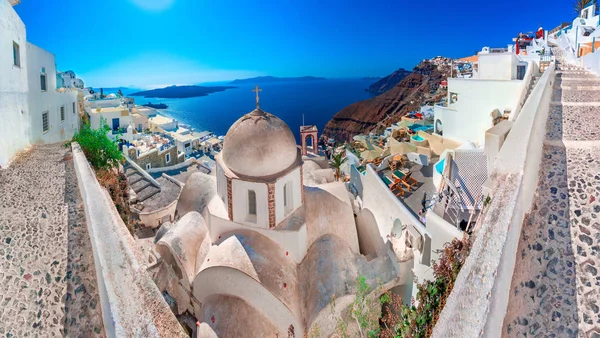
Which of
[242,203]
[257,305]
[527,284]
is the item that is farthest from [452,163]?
[527,284]

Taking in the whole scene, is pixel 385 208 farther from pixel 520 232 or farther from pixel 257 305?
pixel 520 232

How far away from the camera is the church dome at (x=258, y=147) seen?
7336 millimetres

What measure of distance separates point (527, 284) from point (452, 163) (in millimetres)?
7517

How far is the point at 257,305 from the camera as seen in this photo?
660 centimetres

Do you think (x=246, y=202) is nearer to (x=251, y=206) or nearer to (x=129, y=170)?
(x=251, y=206)

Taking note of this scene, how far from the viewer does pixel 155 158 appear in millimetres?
24078

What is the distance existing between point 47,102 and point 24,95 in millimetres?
2352

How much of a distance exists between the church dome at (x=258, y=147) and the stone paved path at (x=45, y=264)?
118 inches

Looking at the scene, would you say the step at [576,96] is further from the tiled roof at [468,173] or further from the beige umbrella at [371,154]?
the beige umbrella at [371,154]

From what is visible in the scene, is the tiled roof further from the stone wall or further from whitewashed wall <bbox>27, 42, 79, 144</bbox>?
the stone wall

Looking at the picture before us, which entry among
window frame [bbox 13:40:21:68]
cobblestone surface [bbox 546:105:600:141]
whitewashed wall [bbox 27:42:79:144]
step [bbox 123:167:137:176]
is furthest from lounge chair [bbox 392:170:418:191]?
step [bbox 123:167:137:176]

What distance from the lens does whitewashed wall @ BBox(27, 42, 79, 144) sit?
10977 millimetres

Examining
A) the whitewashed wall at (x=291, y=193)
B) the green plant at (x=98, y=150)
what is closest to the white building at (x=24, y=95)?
the green plant at (x=98, y=150)

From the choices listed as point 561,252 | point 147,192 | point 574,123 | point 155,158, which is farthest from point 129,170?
point 561,252
